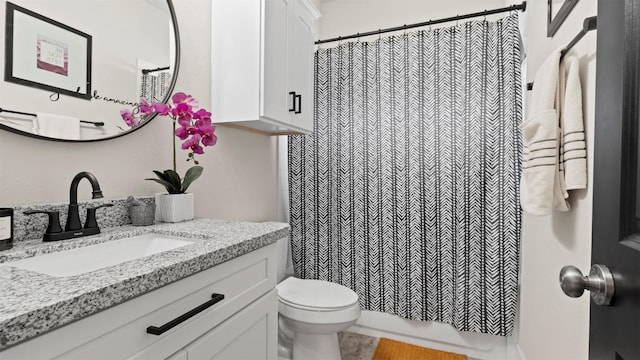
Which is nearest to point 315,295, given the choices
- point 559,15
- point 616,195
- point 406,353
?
point 406,353

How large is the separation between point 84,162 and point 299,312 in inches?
44.4

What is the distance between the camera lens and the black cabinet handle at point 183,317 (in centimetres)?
66

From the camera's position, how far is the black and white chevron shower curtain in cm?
184

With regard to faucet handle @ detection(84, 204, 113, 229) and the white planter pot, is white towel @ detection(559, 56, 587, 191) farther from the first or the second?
faucet handle @ detection(84, 204, 113, 229)

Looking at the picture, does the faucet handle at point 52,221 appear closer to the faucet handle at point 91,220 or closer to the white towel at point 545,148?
the faucet handle at point 91,220

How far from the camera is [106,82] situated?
44.8 inches

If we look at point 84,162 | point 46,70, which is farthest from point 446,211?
point 46,70

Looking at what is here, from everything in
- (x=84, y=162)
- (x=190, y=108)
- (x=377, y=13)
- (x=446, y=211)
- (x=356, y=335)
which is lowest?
(x=356, y=335)

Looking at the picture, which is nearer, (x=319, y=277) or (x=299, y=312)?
(x=299, y=312)

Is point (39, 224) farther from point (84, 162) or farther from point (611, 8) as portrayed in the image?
point (611, 8)

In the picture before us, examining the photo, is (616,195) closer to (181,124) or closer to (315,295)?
(181,124)

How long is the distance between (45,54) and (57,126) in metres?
0.22

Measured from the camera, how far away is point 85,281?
1.91 feet

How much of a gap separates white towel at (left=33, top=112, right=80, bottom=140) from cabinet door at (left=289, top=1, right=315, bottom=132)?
99 cm
